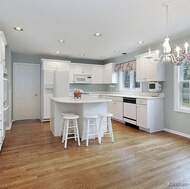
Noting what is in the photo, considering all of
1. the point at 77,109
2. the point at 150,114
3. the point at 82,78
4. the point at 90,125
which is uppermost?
the point at 82,78

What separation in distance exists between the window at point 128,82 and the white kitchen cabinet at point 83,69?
130 centimetres

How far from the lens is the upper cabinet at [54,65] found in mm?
5571

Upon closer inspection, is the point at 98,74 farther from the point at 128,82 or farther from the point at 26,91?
the point at 26,91

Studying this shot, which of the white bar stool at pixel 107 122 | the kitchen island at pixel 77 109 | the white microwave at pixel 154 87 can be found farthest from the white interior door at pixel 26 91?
the white microwave at pixel 154 87

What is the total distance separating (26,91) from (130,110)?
3.89 m

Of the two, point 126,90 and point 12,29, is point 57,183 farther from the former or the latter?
point 126,90

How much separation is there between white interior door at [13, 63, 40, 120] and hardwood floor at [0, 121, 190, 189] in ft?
7.50

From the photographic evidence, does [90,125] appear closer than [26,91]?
Yes

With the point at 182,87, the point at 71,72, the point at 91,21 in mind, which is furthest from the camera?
the point at 71,72

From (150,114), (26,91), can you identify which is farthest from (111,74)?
(26,91)

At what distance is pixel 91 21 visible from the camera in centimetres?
→ 291

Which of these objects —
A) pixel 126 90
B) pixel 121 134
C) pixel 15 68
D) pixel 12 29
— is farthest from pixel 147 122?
pixel 15 68

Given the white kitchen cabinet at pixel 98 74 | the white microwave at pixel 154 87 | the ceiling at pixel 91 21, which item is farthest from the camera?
the white kitchen cabinet at pixel 98 74

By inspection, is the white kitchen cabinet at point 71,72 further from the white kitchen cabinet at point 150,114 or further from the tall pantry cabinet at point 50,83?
the white kitchen cabinet at point 150,114
